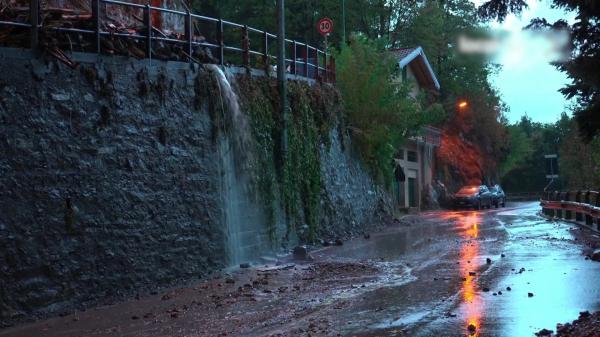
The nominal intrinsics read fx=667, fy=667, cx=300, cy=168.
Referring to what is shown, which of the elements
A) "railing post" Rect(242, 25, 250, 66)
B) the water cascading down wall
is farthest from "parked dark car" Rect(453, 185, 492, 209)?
"railing post" Rect(242, 25, 250, 66)

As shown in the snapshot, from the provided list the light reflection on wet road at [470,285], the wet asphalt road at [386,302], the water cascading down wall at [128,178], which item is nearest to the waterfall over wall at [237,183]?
the water cascading down wall at [128,178]

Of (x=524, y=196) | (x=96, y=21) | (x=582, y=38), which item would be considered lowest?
(x=524, y=196)

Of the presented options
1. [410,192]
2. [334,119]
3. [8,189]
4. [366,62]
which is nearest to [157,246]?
[8,189]

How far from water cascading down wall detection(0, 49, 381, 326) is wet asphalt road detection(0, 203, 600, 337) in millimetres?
773

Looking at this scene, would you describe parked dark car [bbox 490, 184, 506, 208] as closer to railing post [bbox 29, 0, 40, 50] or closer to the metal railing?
the metal railing

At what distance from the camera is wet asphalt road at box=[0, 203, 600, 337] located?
8.30 metres

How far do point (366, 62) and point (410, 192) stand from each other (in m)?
19.4

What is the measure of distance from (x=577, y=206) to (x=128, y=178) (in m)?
16.4

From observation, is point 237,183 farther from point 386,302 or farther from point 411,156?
point 411,156

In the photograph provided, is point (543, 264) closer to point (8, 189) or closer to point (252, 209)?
point (252, 209)

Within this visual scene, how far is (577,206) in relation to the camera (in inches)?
895

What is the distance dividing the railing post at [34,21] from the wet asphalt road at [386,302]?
460 centimetres

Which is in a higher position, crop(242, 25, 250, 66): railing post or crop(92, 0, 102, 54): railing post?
crop(242, 25, 250, 66): railing post

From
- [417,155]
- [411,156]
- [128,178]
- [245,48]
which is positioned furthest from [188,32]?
[417,155]
